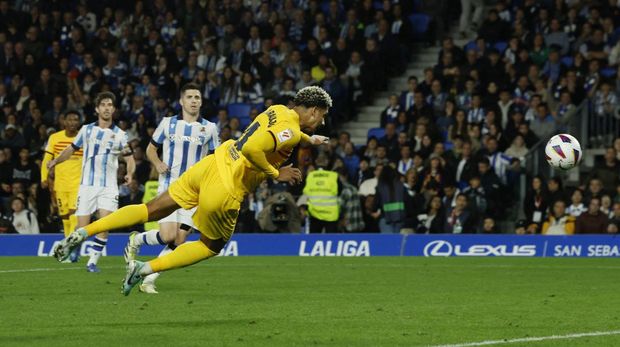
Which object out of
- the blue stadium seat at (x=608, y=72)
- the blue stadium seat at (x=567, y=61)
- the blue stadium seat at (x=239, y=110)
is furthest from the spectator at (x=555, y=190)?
the blue stadium seat at (x=239, y=110)

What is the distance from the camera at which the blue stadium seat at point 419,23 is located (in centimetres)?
2828

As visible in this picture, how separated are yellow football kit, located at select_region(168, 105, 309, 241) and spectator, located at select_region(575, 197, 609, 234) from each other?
11.3 meters

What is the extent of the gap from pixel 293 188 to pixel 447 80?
4117mm

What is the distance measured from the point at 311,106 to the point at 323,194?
37.9 ft

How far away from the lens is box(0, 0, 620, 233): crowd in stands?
22391mm

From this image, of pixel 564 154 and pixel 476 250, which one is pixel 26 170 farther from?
pixel 564 154

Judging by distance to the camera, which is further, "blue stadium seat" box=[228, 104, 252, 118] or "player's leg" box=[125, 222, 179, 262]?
"blue stadium seat" box=[228, 104, 252, 118]

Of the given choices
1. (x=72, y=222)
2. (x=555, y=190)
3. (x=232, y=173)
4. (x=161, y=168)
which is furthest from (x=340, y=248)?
(x=232, y=173)

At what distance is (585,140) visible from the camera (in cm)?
2331

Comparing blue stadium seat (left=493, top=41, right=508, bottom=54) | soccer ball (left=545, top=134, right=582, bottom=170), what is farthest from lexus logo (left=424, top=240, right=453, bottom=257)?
blue stadium seat (left=493, top=41, right=508, bottom=54)

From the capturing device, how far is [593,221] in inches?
824

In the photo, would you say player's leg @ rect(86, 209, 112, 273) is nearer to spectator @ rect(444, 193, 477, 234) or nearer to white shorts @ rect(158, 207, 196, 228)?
white shorts @ rect(158, 207, 196, 228)

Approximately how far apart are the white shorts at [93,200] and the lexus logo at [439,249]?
6472mm

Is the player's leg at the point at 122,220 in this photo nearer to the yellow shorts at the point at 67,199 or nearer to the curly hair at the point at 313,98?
the curly hair at the point at 313,98
